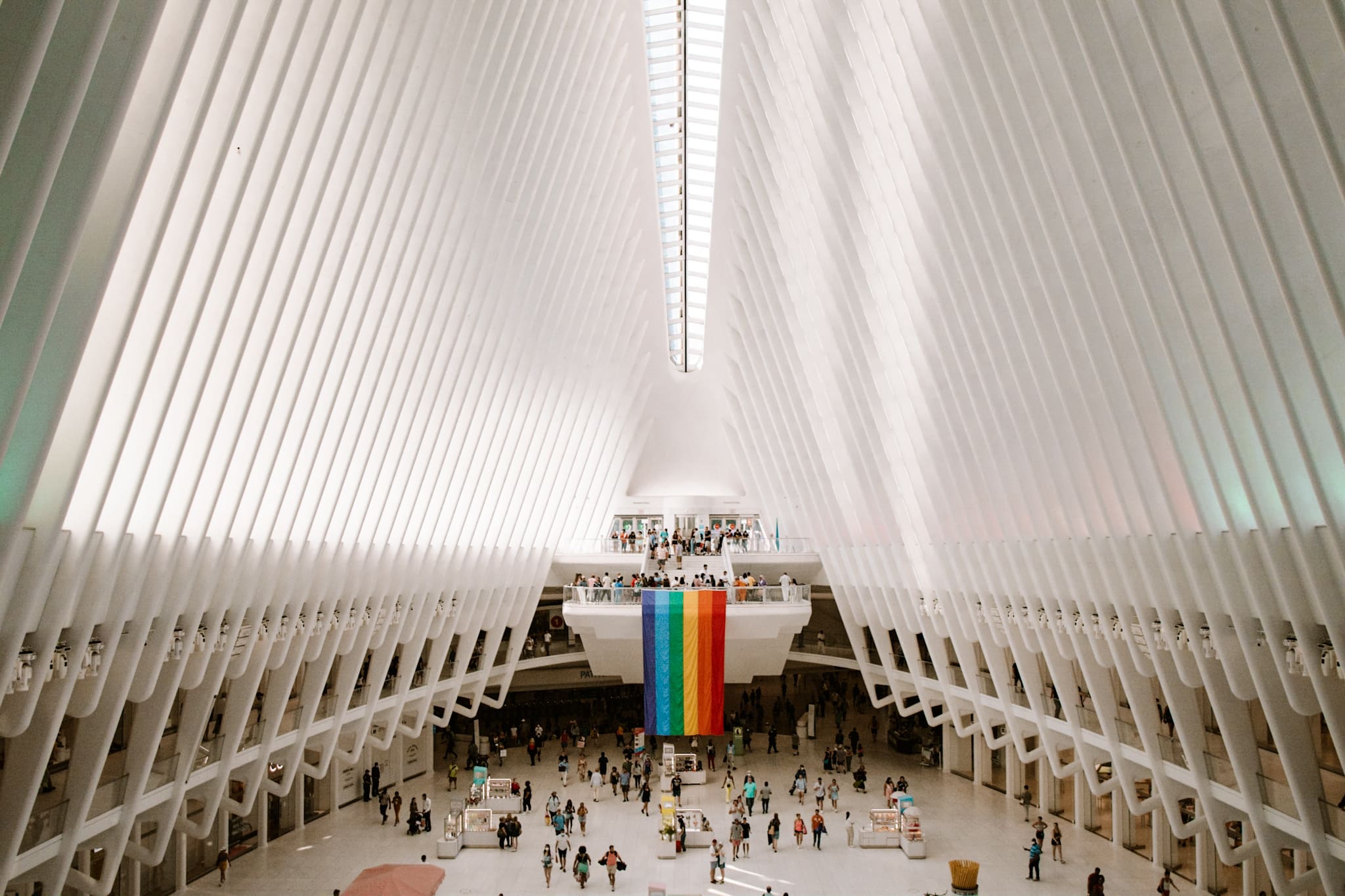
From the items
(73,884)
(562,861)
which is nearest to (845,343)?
(562,861)

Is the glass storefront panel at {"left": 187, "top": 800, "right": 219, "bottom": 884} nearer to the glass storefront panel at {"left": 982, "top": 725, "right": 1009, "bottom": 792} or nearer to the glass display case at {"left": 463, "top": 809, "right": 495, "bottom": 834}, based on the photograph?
the glass display case at {"left": 463, "top": 809, "right": 495, "bottom": 834}

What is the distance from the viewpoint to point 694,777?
27016 millimetres

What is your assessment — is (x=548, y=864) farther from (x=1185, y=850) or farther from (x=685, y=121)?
(x=685, y=121)

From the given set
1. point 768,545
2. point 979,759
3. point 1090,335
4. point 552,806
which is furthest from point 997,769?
point 1090,335

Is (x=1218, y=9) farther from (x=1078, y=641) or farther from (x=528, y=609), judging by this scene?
(x=528, y=609)

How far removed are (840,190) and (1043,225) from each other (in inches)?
297

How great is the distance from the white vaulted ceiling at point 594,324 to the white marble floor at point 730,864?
6.46 feet

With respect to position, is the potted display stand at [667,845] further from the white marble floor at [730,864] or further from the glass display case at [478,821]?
A: the glass display case at [478,821]

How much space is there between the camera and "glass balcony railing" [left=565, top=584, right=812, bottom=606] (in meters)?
27.4

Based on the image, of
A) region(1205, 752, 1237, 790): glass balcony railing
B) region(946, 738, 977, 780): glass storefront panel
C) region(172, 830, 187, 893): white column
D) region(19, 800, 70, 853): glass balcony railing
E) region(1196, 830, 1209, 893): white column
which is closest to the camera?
region(19, 800, 70, 853): glass balcony railing

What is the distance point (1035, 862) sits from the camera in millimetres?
19156

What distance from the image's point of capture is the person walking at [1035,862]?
19.1 m

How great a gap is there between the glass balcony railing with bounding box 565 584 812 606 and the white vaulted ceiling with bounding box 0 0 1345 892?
303 centimetres

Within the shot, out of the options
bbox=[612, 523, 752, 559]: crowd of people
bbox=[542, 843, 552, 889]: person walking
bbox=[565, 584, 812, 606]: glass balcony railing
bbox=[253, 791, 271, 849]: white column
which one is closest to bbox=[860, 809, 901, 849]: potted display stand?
bbox=[542, 843, 552, 889]: person walking
